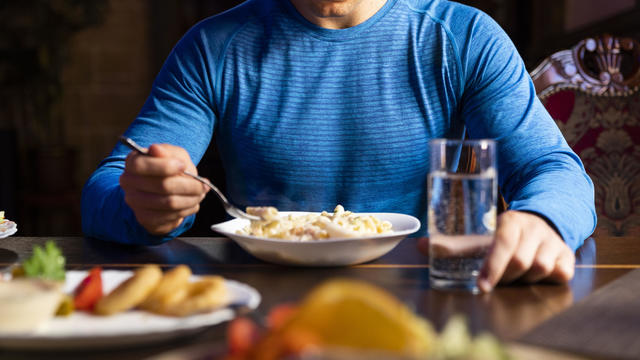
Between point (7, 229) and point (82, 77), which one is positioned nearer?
point (7, 229)

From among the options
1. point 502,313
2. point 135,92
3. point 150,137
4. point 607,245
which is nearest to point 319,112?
point 150,137

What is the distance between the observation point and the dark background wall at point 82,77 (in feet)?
12.5

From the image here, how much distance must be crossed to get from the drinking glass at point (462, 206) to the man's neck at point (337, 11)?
0.75 metres

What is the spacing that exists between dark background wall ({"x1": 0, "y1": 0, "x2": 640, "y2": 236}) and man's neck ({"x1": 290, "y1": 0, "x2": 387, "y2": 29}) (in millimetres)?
2143

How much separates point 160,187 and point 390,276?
0.35m

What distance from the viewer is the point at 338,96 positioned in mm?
1490

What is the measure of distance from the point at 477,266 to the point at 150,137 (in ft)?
2.56

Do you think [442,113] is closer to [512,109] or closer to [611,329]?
[512,109]

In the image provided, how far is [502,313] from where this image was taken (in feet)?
2.37

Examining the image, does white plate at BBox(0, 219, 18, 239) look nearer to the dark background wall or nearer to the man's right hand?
the man's right hand

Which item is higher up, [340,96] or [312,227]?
[340,96]

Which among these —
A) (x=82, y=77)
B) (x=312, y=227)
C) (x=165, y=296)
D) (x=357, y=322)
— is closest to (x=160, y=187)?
(x=312, y=227)

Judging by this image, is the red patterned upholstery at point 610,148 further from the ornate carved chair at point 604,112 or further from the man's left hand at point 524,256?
the man's left hand at point 524,256

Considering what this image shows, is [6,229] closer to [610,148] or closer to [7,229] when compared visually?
[7,229]
